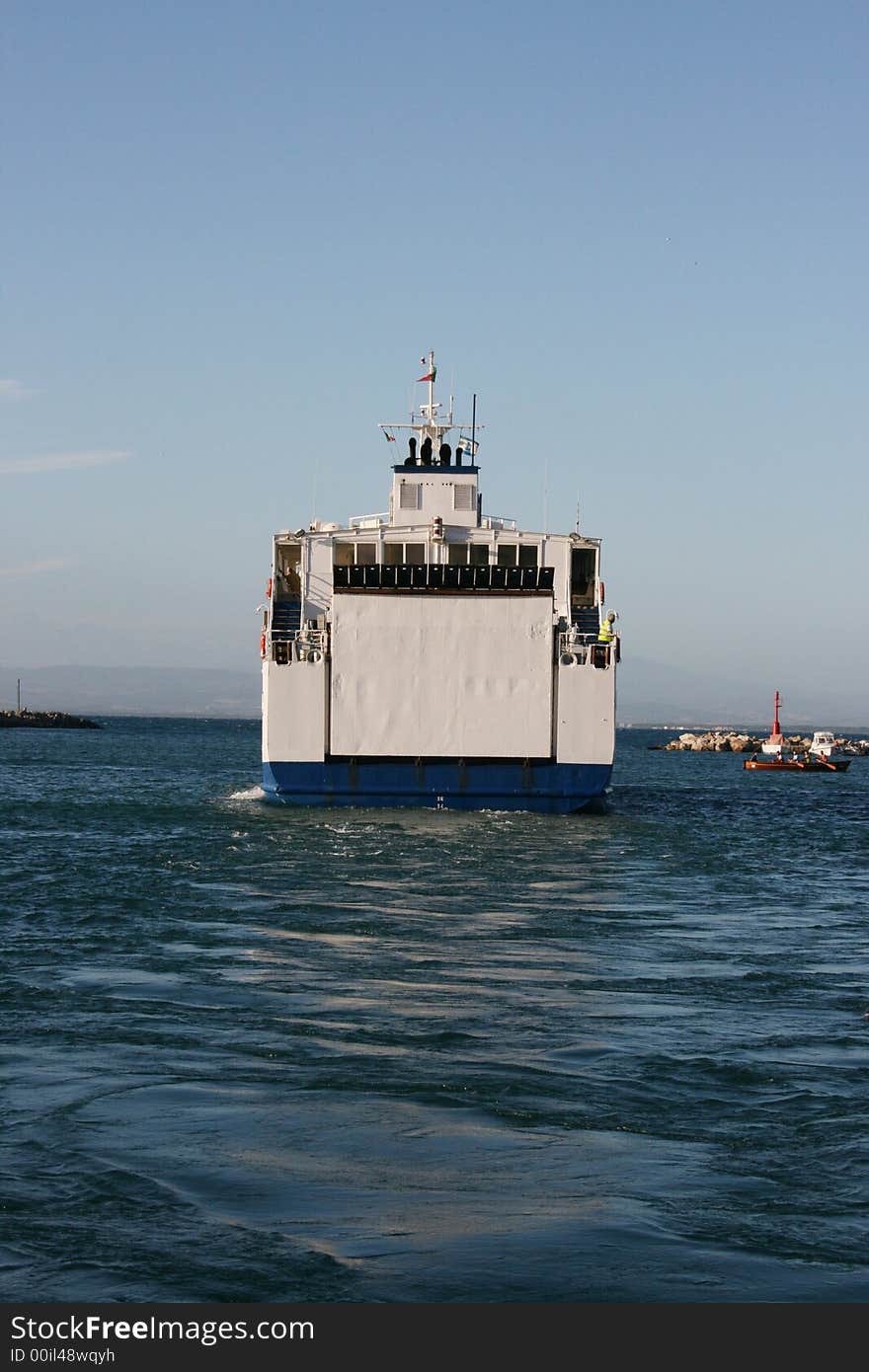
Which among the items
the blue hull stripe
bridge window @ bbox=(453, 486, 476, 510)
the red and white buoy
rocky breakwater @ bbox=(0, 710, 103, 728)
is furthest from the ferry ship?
rocky breakwater @ bbox=(0, 710, 103, 728)

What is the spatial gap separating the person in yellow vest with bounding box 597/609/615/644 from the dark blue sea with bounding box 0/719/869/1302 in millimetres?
13807

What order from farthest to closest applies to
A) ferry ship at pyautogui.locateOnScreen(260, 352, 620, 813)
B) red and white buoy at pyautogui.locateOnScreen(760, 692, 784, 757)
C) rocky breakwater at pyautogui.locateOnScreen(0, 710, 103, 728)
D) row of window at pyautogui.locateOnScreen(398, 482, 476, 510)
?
rocky breakwater at pyautogui.locateOnScreen(0, 710, 103, 728) < red and white buoy at pyautogui.locateOnScreen(760, 692, 784, 757) < row of window at pyautogui.locateOnScreen(398, 482, 476, 510) < ferry ship at pyautogui.locateOnScreen(260, 352, 620, 813)

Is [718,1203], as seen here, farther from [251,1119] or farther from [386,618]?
[386,618]

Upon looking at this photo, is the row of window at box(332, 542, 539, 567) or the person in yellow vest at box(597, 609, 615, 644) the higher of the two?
the row of window at box(332, 542, 539, 567)

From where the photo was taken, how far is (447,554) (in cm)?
4347

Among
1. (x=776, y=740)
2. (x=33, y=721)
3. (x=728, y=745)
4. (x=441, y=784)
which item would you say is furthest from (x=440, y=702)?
(x=33, y=721)

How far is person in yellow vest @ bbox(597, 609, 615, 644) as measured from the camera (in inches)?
1547

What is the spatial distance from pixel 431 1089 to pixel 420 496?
3772 cm

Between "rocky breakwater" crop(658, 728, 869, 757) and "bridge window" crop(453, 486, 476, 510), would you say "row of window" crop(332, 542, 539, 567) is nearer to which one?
"bridge window" crop(453, 486, 476, 510)

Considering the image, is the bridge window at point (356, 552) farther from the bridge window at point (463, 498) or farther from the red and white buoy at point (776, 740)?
the red and white buoy at point (776, 740)

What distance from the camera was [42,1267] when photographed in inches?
304

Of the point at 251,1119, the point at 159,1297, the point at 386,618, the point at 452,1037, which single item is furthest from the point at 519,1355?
the point at 386,618

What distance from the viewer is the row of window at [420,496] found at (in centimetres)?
4772

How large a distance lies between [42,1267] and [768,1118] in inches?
209
